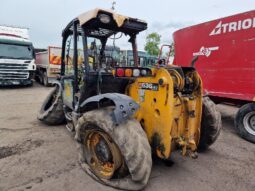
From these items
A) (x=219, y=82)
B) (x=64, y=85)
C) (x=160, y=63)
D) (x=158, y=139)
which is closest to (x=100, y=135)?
(x=158, y=139)

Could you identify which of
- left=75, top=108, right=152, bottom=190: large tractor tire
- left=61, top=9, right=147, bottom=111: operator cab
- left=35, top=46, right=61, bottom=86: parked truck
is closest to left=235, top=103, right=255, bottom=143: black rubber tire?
left=61, top=9, right=147, bottom=111: operator cab

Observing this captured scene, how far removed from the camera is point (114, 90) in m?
3.58

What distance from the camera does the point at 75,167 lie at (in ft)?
10.6

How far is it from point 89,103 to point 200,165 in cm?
190

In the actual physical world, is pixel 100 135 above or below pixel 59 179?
above

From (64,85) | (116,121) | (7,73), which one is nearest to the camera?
(116,121)

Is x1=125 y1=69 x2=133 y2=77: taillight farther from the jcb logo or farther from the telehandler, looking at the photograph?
the jcb logo

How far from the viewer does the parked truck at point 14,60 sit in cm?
1173

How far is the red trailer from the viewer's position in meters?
4.71

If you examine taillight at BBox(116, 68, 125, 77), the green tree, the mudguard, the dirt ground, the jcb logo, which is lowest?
the dirt ground

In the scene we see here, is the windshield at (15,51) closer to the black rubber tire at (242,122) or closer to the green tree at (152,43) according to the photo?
the black rubber tire at (242,122)

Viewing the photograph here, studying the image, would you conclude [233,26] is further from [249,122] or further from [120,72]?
[120,72]

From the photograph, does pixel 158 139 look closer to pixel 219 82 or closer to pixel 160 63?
pixel 160 63

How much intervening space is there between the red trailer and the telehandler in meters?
1.66
